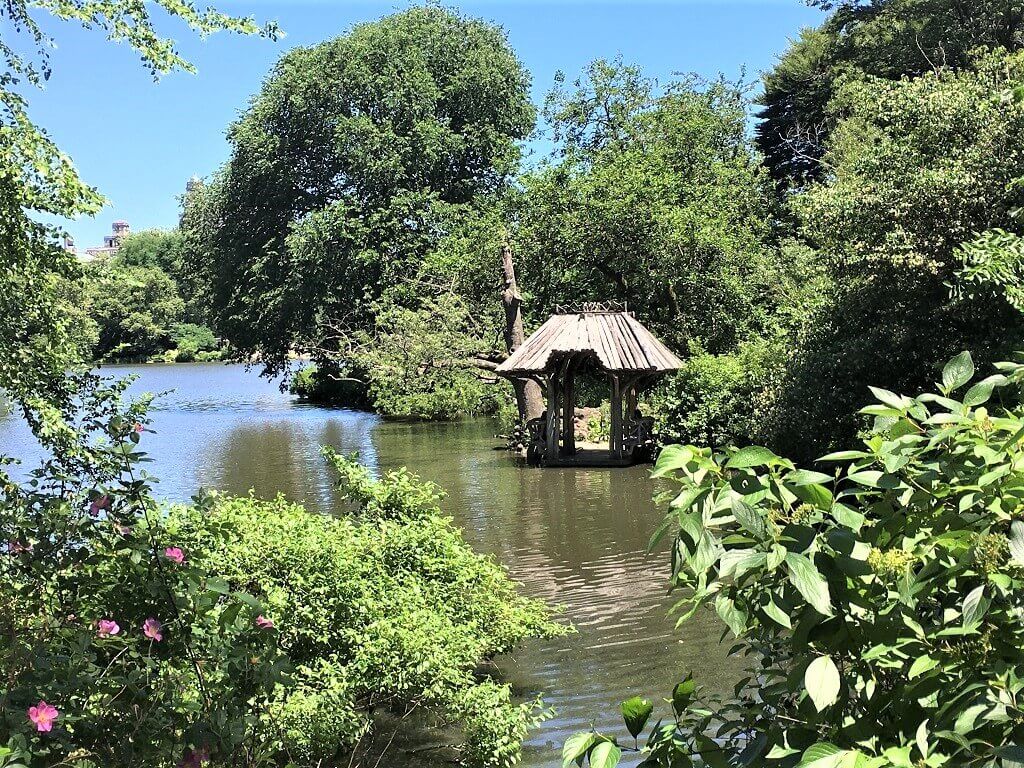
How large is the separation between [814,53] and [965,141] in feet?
89.2

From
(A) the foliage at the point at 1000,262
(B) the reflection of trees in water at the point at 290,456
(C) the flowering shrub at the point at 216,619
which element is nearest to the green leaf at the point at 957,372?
(C) the flowering shrub at the point at 216,619

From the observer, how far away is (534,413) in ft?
72.6

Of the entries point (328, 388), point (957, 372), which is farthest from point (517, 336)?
point (957, 372)

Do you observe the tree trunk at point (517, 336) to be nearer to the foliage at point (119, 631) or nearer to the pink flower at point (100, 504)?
the foliage at point (119, 631)

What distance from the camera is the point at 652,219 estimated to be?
2148 cm

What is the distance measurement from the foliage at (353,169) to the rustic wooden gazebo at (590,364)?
1241 centimetres

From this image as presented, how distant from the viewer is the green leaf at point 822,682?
1.54 m

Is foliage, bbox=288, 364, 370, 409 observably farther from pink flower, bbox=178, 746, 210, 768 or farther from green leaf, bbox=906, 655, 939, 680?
green leaf, bbox=906, 655, 939, 680

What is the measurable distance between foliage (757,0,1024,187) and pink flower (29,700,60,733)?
88.2 feet

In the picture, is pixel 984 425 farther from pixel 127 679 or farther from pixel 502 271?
pixel 502 271

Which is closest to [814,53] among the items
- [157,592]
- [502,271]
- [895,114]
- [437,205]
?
[437,205]

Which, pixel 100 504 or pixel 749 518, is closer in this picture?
pixel 749 518

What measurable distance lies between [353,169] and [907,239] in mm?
24188

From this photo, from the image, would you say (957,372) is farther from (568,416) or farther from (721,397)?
(568,416)
